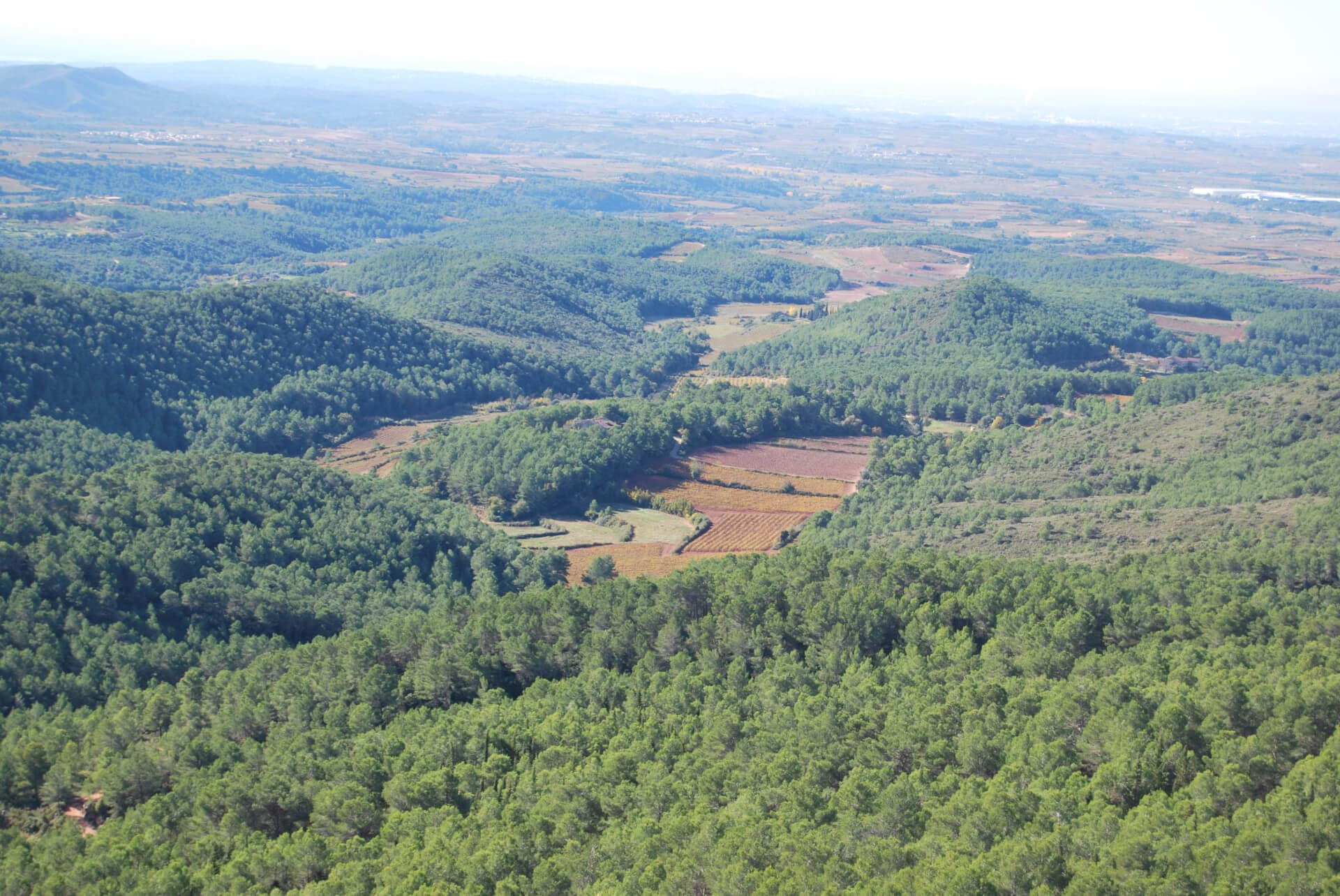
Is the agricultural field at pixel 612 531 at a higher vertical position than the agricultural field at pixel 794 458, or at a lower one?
lower

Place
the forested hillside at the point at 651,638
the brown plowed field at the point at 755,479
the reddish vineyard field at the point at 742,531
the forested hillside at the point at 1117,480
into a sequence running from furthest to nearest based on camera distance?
the brown plowed field at the point at 755,479 → the reddish vineyard field at the point at 742,531 → the forested hillside at the point at 1117,480 → the forested hillside at the point at 651,638

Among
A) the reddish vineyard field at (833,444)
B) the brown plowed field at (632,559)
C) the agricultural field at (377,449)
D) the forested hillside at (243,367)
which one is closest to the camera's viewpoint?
the brown plowed field at (632,559)

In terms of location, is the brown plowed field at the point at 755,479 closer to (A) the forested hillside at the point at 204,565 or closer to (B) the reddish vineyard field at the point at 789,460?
(B) the reddish vineyard field at the point at 789,460

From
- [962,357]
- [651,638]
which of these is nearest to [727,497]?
[651,638]

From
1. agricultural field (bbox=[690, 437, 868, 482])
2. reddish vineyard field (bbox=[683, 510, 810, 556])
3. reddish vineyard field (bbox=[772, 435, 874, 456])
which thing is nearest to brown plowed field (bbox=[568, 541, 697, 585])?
reddish vineyard field (bbox=[683, 510, 810, 556])

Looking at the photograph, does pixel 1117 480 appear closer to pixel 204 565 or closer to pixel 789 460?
pixel 789 460

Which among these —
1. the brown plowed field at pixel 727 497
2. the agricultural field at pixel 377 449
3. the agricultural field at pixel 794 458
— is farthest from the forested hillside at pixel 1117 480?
the agricultural field at pixel 377 449

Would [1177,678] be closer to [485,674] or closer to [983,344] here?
[485,674]

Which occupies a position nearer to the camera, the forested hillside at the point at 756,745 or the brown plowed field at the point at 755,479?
the forested hillside at the point at 756,745
